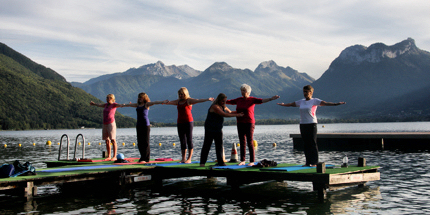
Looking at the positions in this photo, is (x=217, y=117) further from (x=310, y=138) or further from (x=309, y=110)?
(x=310, y=138)

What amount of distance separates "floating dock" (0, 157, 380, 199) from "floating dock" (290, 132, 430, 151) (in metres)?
20.0

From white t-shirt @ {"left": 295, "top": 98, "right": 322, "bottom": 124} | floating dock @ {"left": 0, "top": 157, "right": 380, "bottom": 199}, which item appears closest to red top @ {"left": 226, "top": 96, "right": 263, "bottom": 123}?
white t-shirt @ {"left": 295, "top": 98, "right": 322, "bottom": 124}

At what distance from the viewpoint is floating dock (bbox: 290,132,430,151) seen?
30255 millimetres

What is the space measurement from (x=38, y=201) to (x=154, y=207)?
4.38m

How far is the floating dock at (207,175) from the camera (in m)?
11.3

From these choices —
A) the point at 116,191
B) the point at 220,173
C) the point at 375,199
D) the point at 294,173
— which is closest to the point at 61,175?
the point at 116,191

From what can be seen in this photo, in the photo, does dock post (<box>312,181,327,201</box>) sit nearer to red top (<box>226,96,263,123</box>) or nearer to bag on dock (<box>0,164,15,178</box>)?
red top (<box>226,96,263,123</box>)

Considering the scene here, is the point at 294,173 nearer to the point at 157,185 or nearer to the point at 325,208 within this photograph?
the point at 325,208

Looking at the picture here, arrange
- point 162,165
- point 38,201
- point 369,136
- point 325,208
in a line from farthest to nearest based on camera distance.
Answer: point 369,136, point 162,165, point 38,201, point 325,208

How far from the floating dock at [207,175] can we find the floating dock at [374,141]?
20036 mm

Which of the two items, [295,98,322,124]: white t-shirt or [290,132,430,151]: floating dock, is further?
[290,132,430,151]: floating dock

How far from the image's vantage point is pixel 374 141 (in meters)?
33.0

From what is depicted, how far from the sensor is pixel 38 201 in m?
12.5

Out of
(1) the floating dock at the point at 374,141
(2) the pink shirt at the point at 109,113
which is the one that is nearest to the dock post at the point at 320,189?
(2) the pink shirt at the point at 109,113
